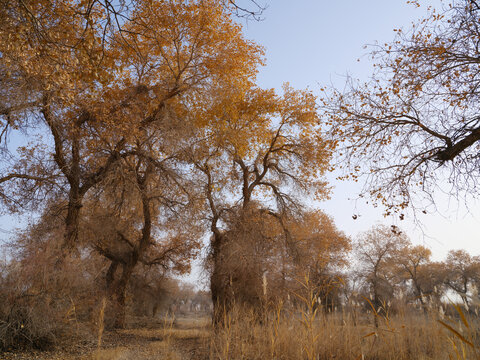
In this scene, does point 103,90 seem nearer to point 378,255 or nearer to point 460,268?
point 378,255

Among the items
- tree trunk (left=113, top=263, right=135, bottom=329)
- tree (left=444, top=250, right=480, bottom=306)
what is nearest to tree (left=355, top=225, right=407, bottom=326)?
tree (left=444, top=250, right=480, bottom=306)

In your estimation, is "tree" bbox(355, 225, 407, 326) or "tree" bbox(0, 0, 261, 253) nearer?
"tree" bbox(0, 0, 261, 253)

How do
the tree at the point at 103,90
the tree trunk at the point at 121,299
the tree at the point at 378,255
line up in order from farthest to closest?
the tree at the point at 378,255 < the tree trunk at the point at 121,299 < the tree at the point at 103,90

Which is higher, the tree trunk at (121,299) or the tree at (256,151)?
the tree at (256,151)

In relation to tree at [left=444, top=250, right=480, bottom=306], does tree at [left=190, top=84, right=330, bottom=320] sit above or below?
above

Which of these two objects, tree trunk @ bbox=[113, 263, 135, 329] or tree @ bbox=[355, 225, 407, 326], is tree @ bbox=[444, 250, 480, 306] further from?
tree trunk @ bbox=[113, 263, 135, 329]

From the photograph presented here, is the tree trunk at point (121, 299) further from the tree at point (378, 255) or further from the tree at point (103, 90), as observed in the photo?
the tree at point (378, 255)

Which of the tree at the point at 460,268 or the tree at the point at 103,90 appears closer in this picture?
the tree at the point at 103,90

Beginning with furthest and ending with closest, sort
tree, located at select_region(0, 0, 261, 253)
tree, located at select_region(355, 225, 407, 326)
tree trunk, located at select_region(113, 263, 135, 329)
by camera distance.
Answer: tree, located at select_region(355, 225, 407, 326) → tree trunk, located at select_region(113, 263, 135, 329) → tree, located at select_region(0, 0, 261, 253)

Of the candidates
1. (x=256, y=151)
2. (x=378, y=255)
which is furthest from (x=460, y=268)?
(x=256, y=151)

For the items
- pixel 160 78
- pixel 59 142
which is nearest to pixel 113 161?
pixel 59 142

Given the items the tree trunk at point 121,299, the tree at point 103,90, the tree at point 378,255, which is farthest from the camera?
the tree at point 378,255

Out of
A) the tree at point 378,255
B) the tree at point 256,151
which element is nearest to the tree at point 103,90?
the tree at point 256,151

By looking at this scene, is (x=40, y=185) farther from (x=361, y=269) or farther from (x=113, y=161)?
(x=361, y=269)
